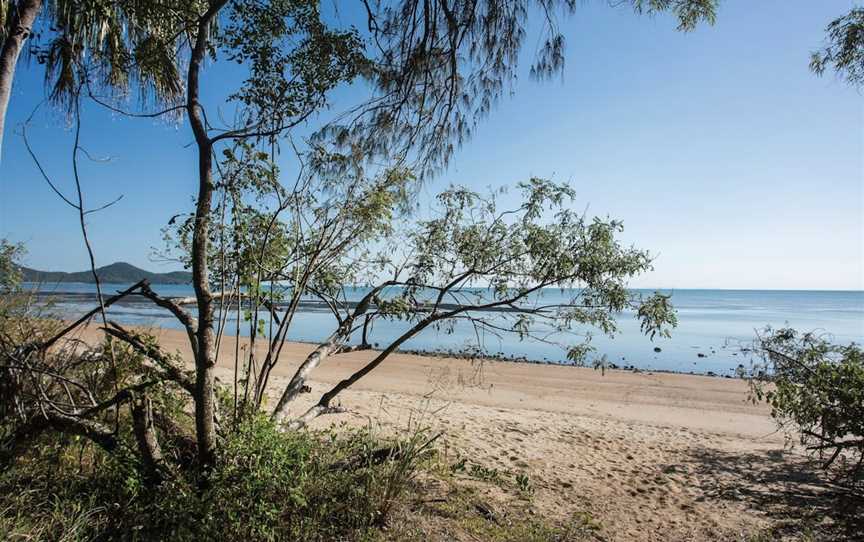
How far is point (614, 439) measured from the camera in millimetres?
7762

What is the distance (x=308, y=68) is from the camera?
3.69m

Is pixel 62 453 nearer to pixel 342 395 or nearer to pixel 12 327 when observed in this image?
pixel 12 327

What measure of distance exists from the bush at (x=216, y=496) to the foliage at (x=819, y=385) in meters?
3.72

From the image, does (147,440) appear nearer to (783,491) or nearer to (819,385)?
(819,385)

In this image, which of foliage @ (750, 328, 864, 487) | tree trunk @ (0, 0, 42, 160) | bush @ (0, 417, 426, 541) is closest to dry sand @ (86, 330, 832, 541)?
foliage @ (750, 328, 864, 487)

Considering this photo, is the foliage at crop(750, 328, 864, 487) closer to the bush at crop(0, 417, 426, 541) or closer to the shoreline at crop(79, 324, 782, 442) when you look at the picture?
the shoreline at crop(79, 324, 782, 442)

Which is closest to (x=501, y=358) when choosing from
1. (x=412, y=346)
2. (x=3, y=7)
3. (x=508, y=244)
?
(x=412, y=346)

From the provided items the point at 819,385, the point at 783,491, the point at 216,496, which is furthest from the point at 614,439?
the point at 216,496

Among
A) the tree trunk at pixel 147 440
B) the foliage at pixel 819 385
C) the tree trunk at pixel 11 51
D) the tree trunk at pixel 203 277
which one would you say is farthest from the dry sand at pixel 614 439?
the tree trunk at pixel 11 51

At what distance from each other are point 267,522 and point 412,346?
20.4 meters

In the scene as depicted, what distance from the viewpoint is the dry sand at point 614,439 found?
4.85 metres

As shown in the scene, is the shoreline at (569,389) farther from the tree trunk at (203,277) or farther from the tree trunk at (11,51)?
the tree trunk at (203,277)

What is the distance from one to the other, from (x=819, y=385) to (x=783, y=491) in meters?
1.79

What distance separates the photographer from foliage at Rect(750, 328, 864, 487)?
4.31 metres
